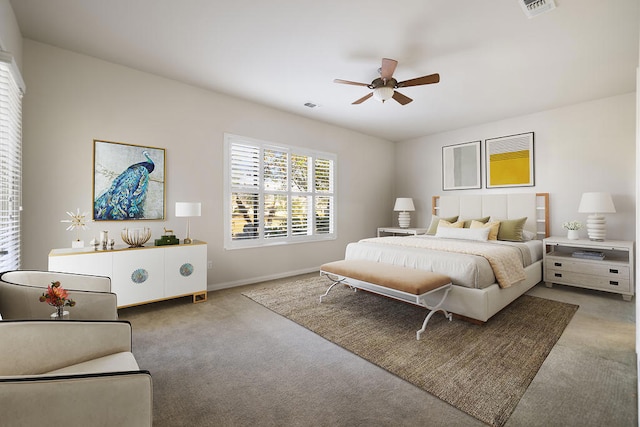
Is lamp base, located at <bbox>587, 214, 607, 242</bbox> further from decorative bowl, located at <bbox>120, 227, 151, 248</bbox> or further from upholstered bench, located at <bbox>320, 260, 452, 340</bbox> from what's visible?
decorative bowl, located at <bbox>120, 227, 151, 248</bbox>

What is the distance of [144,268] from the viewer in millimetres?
3154

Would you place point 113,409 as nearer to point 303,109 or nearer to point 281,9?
point 281,9

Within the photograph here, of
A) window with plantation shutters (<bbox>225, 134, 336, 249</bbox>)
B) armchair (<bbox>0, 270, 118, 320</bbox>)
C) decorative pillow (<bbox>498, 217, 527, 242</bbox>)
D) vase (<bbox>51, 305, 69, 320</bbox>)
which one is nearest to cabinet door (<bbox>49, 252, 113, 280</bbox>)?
armchair (<bbox>0, 270, 118, 320</bbox>)

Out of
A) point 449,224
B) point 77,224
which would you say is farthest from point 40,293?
point 449,224

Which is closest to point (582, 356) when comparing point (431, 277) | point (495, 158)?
point (431, 277)

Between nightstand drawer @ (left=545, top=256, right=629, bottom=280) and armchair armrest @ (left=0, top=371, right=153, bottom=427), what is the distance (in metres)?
4.93

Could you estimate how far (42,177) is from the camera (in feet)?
9.59

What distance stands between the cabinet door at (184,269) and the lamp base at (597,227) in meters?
5.11

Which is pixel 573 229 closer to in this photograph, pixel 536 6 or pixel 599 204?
pixel 599 204

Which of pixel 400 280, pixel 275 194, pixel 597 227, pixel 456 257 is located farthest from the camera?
pixel 275 194

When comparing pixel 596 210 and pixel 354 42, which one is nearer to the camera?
pixel 354 42

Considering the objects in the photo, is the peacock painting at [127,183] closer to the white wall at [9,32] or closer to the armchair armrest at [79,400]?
the white wall at [9,32]

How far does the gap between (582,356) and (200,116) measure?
4.65m

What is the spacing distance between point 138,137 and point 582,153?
6094 millimetres
